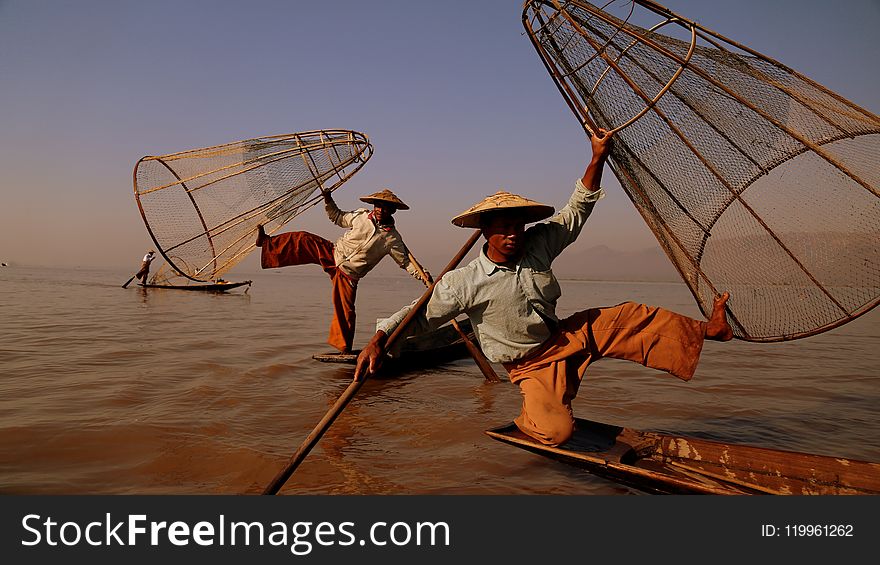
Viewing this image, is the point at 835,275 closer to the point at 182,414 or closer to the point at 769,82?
the point at 769,82

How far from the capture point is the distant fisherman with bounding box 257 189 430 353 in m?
5.53

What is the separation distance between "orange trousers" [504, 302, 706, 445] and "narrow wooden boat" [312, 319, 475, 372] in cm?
266

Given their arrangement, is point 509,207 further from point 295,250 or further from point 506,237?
point 295,250

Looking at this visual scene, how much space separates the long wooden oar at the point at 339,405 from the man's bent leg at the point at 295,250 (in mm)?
3133

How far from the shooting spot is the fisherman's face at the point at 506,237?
2711mm

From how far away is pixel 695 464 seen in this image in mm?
2861

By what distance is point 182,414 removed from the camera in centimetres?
378

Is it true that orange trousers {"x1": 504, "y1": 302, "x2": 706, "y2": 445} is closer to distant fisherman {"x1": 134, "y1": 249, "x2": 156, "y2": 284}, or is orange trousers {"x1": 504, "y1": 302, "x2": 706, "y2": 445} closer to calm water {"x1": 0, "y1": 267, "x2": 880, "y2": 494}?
calm water {"x1": 0, "y1": 267, "x2": 880, "y2": 494}

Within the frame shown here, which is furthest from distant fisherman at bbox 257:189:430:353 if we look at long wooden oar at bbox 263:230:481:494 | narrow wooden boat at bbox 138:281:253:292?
narrow wooden boat at bbox 138:281:253:292

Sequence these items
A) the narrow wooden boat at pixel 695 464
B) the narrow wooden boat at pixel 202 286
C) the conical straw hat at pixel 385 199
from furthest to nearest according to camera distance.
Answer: the narrow wooden boat at pixel 202 286 < the conical straw hat at pixel 385 199 < the narrow wooden boat at pixel 695 464

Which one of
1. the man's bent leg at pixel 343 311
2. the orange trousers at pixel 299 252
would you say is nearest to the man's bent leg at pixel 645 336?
the man's bent leg at pixel 343 311

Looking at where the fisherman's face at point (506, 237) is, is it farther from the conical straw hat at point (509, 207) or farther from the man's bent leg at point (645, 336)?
the man's bent leg at point (645, 336)

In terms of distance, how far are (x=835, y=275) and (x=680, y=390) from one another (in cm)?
242

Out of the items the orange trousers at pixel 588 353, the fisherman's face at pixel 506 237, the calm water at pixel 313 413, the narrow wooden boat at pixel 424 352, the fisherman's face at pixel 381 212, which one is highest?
the fisherman's face at pixel 381 212
